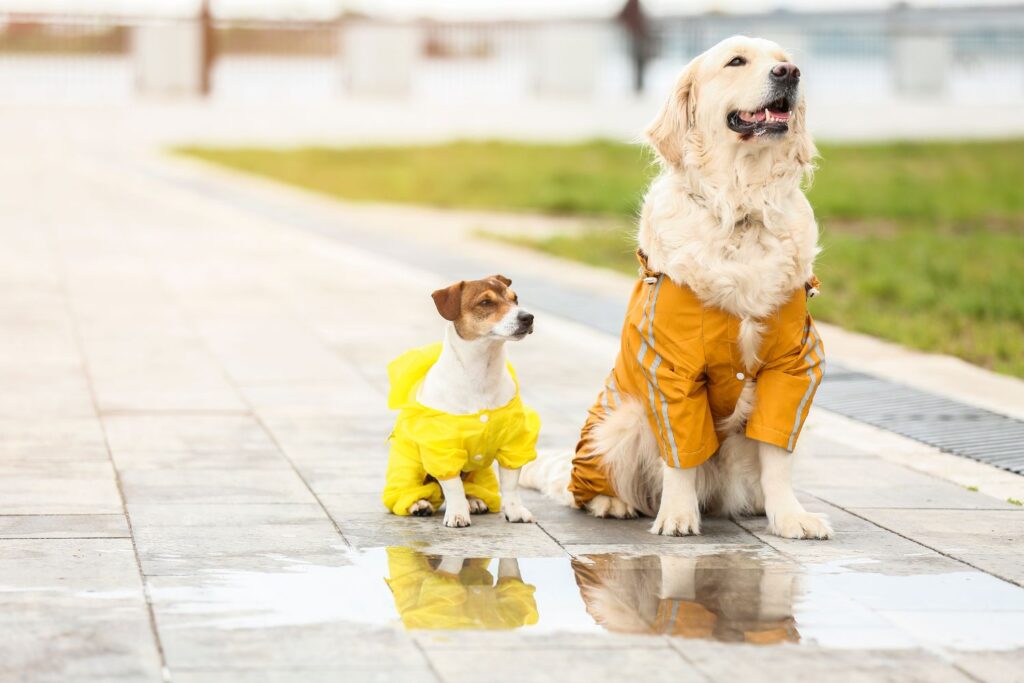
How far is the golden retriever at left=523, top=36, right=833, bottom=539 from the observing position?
539 centimetres

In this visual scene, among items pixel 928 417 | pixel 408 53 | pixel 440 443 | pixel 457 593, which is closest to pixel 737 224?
pixel 440 443

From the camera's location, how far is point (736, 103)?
17.8ft

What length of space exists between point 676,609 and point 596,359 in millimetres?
4779

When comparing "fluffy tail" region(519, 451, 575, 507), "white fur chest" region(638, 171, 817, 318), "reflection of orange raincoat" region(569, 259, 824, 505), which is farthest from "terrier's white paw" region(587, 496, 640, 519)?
"white fur chest" region(638, 171, 817, 318)

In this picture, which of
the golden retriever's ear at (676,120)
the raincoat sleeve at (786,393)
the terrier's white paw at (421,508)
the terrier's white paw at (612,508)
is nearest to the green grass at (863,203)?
the golden retriever's ear at (676,120)

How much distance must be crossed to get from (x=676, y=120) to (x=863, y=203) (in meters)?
12.9

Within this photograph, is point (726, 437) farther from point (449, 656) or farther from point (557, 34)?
point (557, 34)

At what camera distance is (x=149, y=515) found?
5.66 m

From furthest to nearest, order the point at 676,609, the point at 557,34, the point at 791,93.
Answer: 1. the point at 557,34
2. the point at 791,93
3. the point at 676,609

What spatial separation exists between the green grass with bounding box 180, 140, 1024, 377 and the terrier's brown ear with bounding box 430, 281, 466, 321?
881 mm

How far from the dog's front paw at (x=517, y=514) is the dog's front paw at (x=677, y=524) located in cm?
46

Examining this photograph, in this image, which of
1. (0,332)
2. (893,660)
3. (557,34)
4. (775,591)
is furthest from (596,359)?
(557,34)

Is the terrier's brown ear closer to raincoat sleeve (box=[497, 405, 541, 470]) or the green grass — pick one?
raincoat sleeve (box=[497, 405, 541, 470])

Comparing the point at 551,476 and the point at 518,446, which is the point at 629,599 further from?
the point at 551,476
